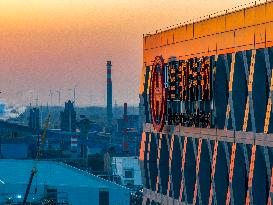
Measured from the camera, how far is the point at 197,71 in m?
79.1

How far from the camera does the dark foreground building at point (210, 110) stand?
6856cm

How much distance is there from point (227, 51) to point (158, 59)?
59.3ft

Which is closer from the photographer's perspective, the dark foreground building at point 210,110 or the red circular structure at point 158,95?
the dark foreground building at point 210,110

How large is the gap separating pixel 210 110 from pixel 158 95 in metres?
14.8

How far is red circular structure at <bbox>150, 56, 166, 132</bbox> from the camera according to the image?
89.9 m

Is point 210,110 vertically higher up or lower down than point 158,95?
lower down

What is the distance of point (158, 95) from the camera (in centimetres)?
9194

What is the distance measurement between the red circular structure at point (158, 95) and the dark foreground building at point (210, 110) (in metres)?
0.09

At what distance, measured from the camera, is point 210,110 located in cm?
7769

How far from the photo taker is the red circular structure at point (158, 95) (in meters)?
89.9

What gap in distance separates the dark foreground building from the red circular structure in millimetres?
95

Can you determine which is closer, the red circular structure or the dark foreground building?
Result: the dark foreground building

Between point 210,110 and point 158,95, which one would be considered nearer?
point 210,110

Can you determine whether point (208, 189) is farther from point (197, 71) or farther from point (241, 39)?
point (241, 39)
